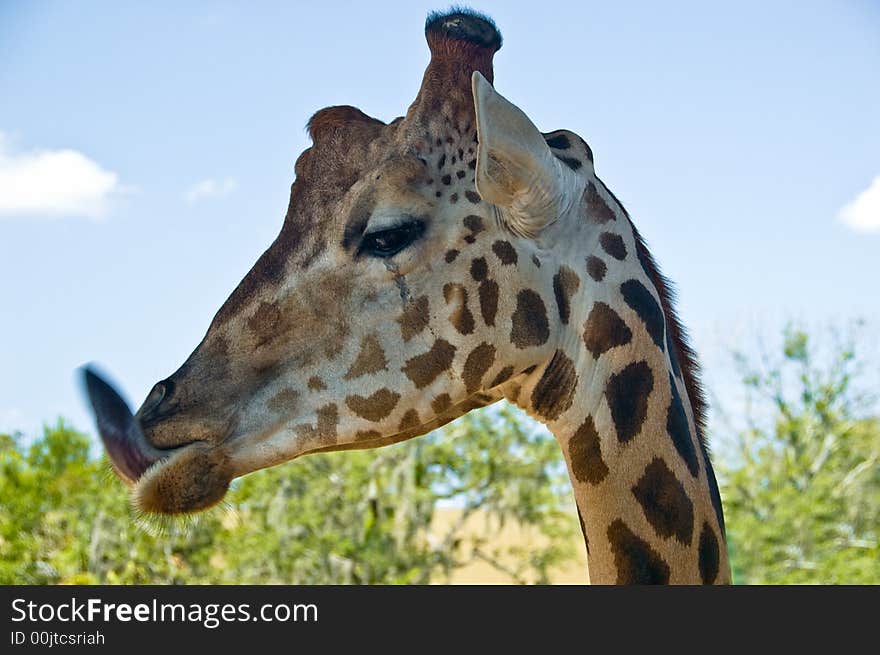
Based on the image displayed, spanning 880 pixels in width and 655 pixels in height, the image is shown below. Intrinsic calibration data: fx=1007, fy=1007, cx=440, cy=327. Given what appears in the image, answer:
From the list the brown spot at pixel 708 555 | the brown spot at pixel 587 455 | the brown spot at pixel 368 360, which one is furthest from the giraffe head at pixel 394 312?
the brown spot at pixel 708 555

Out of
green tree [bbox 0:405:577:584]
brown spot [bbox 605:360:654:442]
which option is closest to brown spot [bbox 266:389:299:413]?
brown spot [bbox 605:360:654:442]

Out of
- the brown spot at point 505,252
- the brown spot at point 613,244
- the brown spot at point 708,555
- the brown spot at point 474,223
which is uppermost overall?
the brown spot at point 474,223

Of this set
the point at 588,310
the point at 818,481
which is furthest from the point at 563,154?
the point at 818,481

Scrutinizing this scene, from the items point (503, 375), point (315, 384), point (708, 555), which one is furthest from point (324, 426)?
point (708, 555)

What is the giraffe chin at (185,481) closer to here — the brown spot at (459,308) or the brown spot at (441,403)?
the brown spot at (441,403)

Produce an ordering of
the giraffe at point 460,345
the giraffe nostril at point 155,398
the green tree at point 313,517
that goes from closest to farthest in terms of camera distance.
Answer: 1. the giraffe nostril at point 155,398
2. the giraffe at point 460,345
3. the green tree at point 313,517

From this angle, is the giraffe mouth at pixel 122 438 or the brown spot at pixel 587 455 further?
the brown spot at pixel 587 455

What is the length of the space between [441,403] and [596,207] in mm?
929

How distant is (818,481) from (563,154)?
97.0ft

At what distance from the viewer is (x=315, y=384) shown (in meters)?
3.37

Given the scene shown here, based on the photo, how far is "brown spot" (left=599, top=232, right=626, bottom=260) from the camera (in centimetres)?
360

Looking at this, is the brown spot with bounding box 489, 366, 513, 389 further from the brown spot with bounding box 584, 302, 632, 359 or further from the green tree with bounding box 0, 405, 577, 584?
the green tree with bounding box 0, 405, 577, 584

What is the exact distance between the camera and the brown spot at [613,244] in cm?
360

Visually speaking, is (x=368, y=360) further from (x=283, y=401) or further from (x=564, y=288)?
(x=564, y=288)
